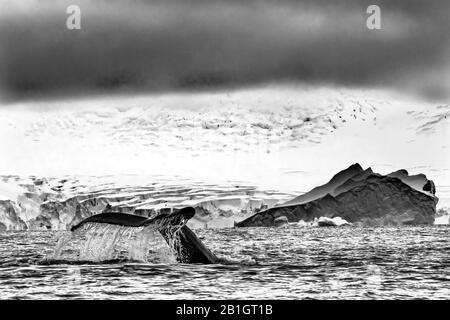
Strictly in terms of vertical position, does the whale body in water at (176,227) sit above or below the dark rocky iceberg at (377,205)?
above

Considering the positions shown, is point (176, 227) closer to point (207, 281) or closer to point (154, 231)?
point (154, 231)

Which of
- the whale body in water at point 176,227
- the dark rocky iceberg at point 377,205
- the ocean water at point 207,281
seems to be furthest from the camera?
the dark rocky iceberg at point 377,205

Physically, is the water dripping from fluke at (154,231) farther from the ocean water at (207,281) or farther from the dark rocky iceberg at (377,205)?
the dark rocky iceberg at (377,205)

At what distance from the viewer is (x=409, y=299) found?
21141 mm

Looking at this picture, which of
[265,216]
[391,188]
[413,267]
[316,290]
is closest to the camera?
[316,290]

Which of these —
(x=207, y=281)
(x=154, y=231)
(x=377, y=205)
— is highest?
(x=154, y=231)

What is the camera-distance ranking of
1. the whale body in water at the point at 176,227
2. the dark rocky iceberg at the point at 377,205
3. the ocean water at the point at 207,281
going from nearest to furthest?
the ocean water at the point at 207,281, the whale body in water at the point at 176,227, the dark rocky iceberg at the point at 377,205

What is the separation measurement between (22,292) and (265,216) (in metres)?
161

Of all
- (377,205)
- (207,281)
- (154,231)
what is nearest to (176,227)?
(154,231)

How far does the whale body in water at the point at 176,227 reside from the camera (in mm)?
22594

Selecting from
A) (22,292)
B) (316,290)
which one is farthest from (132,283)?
(316,290)

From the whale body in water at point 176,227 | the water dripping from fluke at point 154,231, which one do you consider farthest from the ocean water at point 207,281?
the whale body in water at point 176,227

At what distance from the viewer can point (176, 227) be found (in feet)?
83.5
